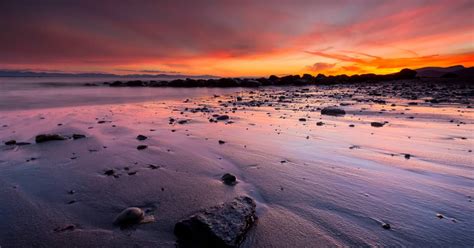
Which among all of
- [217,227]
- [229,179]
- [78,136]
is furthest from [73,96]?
[217,227]

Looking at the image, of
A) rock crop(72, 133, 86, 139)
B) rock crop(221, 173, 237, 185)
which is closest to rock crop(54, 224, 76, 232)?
rock crop(221, 173, 237, 185)

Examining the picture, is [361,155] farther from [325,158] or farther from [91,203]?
[91,203]

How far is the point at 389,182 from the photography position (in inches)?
148

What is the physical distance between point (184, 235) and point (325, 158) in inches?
128

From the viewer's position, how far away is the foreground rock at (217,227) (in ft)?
7.63

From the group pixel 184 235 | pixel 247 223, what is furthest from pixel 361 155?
pixel 184 235

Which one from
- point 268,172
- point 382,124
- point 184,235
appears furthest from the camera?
point 382,124

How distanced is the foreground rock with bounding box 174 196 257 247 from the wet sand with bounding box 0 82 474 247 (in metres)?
0.11

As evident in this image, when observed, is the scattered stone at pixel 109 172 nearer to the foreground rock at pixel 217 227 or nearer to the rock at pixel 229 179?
the rock at pixel 229 179

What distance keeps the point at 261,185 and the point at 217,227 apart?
1489 millimetres

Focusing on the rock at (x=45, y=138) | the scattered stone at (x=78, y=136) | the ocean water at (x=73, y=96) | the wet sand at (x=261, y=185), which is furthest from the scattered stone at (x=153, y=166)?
the ocean water at (x=73, y=96)

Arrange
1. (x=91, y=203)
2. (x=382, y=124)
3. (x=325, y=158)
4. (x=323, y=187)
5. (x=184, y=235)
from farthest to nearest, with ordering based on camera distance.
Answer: (x=382, y=124), (x=325, y=158), (x=323, y=187), (x=91, y=203), (x=184, y=235)

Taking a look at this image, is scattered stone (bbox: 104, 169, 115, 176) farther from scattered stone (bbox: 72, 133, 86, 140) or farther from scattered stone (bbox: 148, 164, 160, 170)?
scattered stone (bbox: 72, 133, 86, 140)

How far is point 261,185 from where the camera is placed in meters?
3.79
